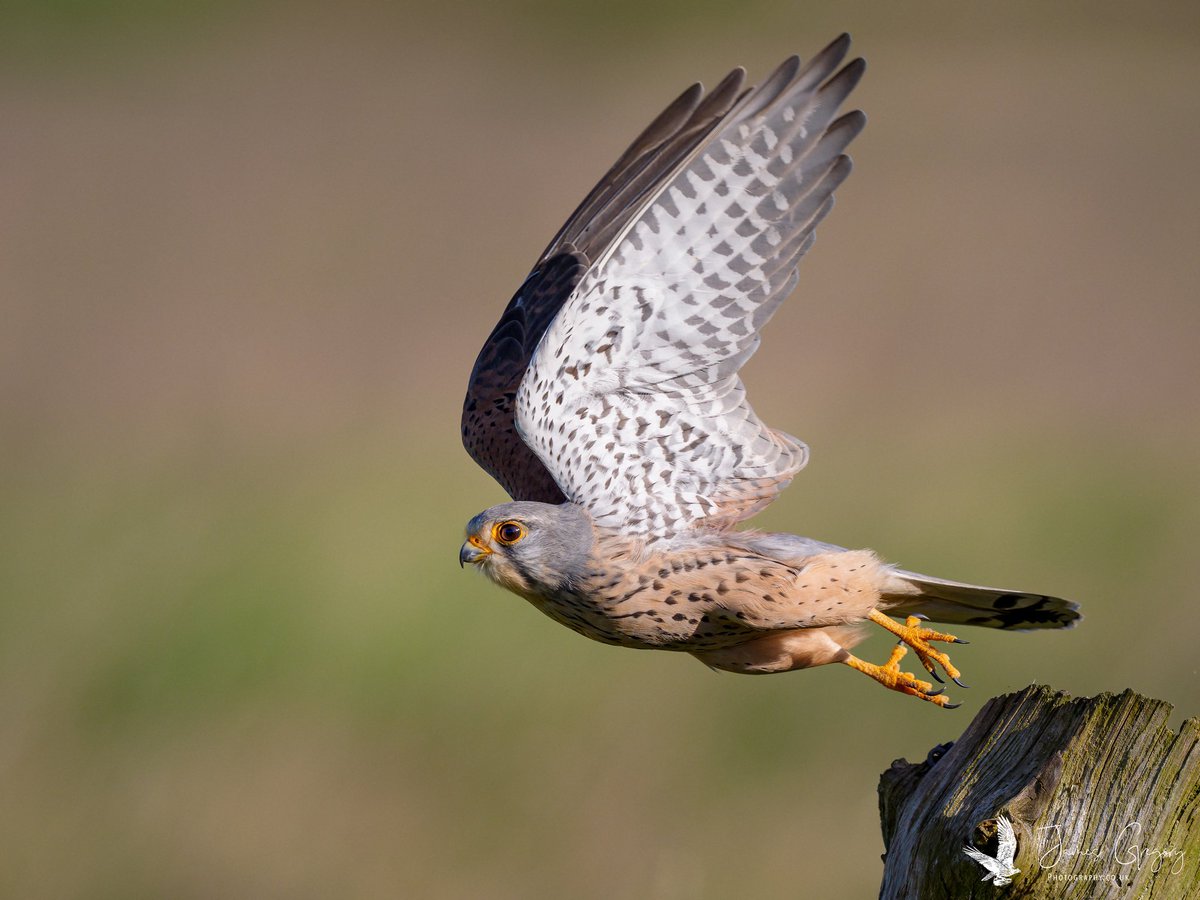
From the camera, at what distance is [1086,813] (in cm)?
259

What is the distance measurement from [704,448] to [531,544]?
63 centimetres

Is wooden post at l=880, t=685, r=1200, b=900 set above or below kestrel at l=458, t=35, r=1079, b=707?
below

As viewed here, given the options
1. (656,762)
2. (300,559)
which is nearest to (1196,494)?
(656,762)

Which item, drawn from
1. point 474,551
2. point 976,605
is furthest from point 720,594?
point 976,605

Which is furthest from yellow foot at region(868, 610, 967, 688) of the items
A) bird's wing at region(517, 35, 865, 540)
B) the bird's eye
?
the bird's eye

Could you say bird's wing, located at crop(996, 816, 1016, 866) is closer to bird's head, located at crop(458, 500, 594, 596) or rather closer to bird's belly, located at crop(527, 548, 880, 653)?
bird's belly, located at crop(527, 548, 880, 653)

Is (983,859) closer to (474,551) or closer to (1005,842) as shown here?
(1005,842)

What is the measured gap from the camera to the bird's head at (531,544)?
4301 mm

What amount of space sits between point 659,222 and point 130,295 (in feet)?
29.0

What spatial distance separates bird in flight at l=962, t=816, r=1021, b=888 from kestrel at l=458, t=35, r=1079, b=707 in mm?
1594

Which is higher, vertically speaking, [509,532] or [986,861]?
[509,532]

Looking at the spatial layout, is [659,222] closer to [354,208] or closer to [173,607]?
[173,607]

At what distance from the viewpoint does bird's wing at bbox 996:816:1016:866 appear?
254 centimetres

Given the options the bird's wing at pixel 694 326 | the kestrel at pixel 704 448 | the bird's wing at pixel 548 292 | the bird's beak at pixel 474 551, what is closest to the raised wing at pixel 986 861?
the kestrel at pixel 704 448
